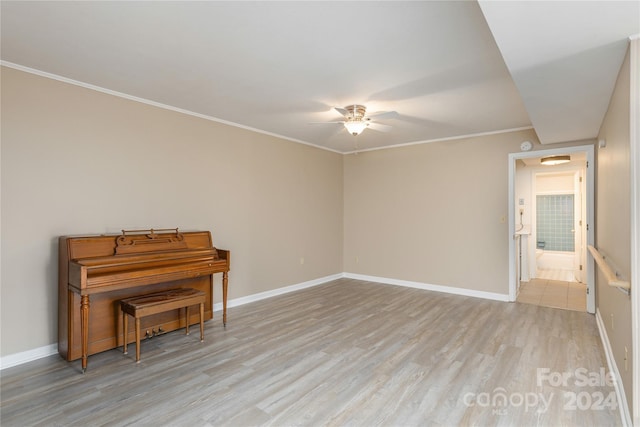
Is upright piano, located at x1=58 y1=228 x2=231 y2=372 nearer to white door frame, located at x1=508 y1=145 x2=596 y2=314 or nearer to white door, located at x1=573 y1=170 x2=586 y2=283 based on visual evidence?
white door frame, located at x1=508 y1=145 x2=596 y2=314

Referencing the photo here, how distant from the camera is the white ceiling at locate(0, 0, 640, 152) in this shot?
1.90 meters

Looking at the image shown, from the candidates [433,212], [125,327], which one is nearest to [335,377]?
[125,327]

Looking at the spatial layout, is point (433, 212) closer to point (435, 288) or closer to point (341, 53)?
point (435, 288)

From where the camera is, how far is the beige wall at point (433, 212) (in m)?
5.02

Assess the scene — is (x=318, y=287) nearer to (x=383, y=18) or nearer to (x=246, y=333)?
(x=246, y=333)

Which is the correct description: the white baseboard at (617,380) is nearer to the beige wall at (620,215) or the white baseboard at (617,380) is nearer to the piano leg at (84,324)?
the beige wall at (620,215)

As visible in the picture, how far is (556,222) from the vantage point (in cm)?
912

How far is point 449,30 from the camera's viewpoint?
2.23 metres

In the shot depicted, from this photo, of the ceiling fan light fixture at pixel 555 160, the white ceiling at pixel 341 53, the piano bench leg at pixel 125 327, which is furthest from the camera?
the ceiling fan light fixture at pixel 555 160

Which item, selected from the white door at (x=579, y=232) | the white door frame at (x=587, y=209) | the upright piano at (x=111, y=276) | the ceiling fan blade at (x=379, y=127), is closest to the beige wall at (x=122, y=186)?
the upright piano at (x=111, y=276)

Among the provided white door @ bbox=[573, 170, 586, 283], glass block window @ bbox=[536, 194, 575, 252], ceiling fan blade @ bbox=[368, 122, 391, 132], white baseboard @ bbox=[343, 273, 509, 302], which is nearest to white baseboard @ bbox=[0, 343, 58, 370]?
ceiling fan blade @ bbox=[368, 122, 391, 132]

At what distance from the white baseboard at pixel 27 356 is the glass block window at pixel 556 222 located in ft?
35.1

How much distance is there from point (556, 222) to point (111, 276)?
1059 centimetres

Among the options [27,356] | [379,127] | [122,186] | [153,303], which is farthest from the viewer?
[379,127]
